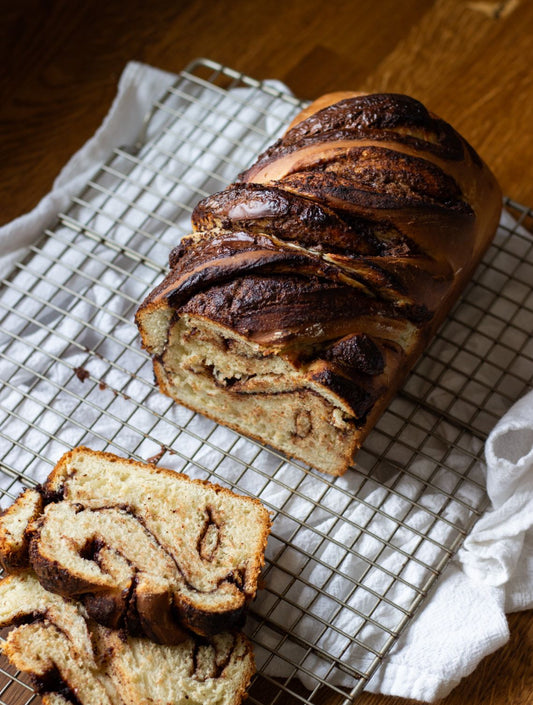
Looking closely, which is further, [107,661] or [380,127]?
[380,127]

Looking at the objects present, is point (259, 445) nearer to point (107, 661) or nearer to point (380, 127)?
point (107, 661)

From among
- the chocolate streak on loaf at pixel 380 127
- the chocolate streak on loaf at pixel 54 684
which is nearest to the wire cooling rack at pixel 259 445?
the chocolate streak on loaf at pixel 54 684

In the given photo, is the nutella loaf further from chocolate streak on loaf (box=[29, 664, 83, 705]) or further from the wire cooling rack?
chocolate streak on loaf (box=[29, 664, 83, 705])

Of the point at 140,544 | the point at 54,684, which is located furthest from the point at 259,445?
the point at 54,684

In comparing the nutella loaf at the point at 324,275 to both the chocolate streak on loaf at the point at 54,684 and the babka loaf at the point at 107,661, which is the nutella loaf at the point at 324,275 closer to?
the babka loaf at the point at 107,661

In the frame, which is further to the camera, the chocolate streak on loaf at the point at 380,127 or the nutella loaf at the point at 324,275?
the chocolate streak on loaf at the point at 380,127

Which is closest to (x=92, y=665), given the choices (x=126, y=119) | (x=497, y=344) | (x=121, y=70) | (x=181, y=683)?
(x=181, y=683)
